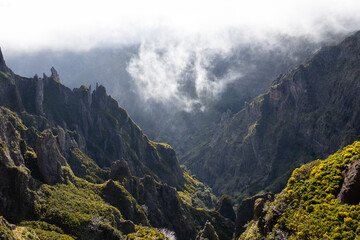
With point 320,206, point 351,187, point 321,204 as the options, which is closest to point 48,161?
point 320,206

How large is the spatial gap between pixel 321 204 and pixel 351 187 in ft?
19.9

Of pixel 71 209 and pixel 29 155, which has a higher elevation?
pixel 29 155

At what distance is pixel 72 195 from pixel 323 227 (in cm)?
11656

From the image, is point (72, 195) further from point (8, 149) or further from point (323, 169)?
point (323, 169)

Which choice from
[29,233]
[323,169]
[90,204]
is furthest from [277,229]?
[90,204]

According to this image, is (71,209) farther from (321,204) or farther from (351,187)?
(351,187)

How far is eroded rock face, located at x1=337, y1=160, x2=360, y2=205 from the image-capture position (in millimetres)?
49812

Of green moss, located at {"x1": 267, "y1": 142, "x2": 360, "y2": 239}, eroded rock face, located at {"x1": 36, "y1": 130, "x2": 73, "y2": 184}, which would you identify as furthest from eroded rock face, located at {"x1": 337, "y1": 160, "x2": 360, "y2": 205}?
eroded rock face, located at {"x1": 36, "y1": 130, "x2": 73, "y2": 184}

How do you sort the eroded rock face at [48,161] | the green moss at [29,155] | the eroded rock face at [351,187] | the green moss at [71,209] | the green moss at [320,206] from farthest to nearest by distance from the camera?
1. the eroded rock face at [48,161]
2. the green moss at [29,155]
3. the green moss at [71,209]
4. the eroded rock face at [351,187]
5. the green moss at [320,206]

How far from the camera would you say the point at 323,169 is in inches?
2368

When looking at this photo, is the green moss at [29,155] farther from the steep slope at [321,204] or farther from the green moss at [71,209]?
the steep slope at [321,204]

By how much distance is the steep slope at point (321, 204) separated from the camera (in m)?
48.9

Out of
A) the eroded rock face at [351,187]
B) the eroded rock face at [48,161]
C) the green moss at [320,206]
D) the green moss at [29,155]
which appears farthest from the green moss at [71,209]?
the eroded rock face at [351,187]

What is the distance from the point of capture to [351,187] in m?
50.4
